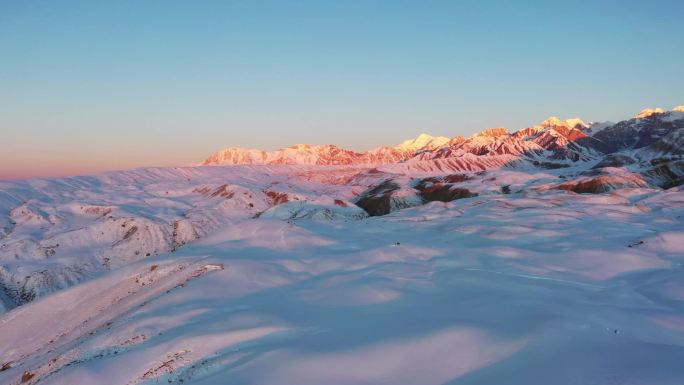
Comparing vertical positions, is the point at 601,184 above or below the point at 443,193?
above

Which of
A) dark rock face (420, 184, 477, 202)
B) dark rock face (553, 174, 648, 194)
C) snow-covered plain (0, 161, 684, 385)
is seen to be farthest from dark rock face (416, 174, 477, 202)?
snow-covered plain (0, 161, 684, 385)

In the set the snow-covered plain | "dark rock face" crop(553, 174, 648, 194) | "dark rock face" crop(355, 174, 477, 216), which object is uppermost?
the snow-covered plain

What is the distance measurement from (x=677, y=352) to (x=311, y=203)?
505ft

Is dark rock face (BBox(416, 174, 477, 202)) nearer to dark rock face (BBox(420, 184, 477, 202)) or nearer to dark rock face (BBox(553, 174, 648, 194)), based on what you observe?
dark rock face (BBox(420, 184, 477, 202))

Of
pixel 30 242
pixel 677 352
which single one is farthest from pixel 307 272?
pixel 30 242

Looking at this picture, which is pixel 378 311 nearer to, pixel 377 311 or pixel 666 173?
pixel 377 311

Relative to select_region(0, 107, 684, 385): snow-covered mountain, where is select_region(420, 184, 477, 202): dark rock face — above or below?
below

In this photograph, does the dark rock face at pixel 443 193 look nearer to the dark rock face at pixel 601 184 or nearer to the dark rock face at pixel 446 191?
the dark rock face at pixel 446 191

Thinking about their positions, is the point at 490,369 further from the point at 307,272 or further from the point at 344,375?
the point at 307,272

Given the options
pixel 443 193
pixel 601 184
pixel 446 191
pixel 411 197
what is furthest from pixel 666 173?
pixel 411 197

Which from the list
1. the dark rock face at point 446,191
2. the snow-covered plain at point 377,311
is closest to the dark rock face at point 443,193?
the dark rock face at point 446,191

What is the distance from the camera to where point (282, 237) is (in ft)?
114

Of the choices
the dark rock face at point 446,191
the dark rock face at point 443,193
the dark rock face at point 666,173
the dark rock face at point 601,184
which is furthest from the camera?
the dark rock face at point 446,191

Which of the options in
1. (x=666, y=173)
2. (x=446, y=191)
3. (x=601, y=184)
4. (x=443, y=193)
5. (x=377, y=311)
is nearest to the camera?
(x=377, y=311)
